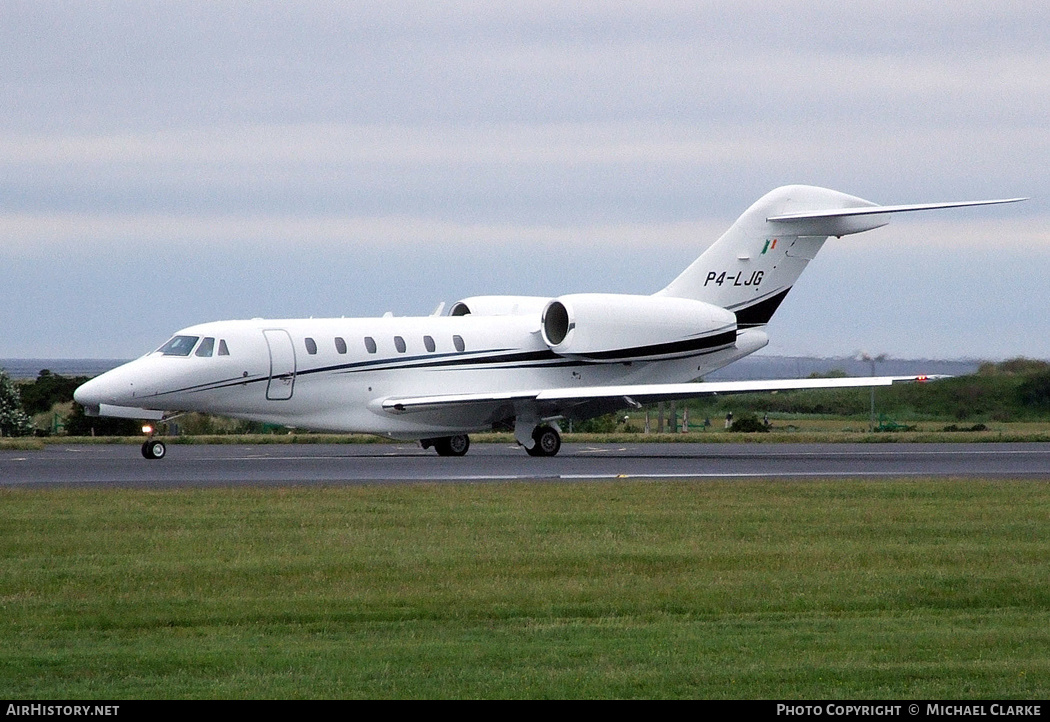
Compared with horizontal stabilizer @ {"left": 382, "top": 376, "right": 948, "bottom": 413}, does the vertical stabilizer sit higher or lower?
higher

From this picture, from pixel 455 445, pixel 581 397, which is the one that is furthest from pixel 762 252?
pixel 455 445

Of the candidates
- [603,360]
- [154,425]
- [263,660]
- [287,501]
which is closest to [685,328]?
[603,360]

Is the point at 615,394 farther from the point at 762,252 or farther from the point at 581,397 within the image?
the point at 762,252

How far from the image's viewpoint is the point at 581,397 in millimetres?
32219

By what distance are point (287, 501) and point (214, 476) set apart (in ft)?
18.9

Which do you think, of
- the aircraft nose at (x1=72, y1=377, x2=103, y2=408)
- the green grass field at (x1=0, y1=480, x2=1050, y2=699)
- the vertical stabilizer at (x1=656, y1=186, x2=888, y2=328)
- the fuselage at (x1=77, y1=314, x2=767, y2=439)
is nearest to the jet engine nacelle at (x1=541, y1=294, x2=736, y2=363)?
the fuselage at (x1=77, y1=314, x2=767, y2=439)

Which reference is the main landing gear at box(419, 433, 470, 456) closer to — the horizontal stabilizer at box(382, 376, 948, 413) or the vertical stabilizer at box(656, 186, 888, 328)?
the horizontal stabilizer at box(382, 376, 948, 413)

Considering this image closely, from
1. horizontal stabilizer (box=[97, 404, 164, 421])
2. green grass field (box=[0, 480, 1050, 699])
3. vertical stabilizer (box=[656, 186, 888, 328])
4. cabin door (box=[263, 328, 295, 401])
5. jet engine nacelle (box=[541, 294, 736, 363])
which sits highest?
vertical stabilizer (box=[656, 186, 888, 328])

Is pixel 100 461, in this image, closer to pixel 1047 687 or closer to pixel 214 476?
pixel 214 476

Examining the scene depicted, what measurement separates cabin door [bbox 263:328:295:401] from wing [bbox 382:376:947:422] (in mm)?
2094

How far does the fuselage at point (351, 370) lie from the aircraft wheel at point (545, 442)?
108 centimetres

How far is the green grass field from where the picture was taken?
9188 millimetres

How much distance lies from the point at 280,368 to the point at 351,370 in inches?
63.6

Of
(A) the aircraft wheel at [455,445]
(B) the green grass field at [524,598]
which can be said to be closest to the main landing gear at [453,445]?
(A) the aircraft wheel at [455,445]
